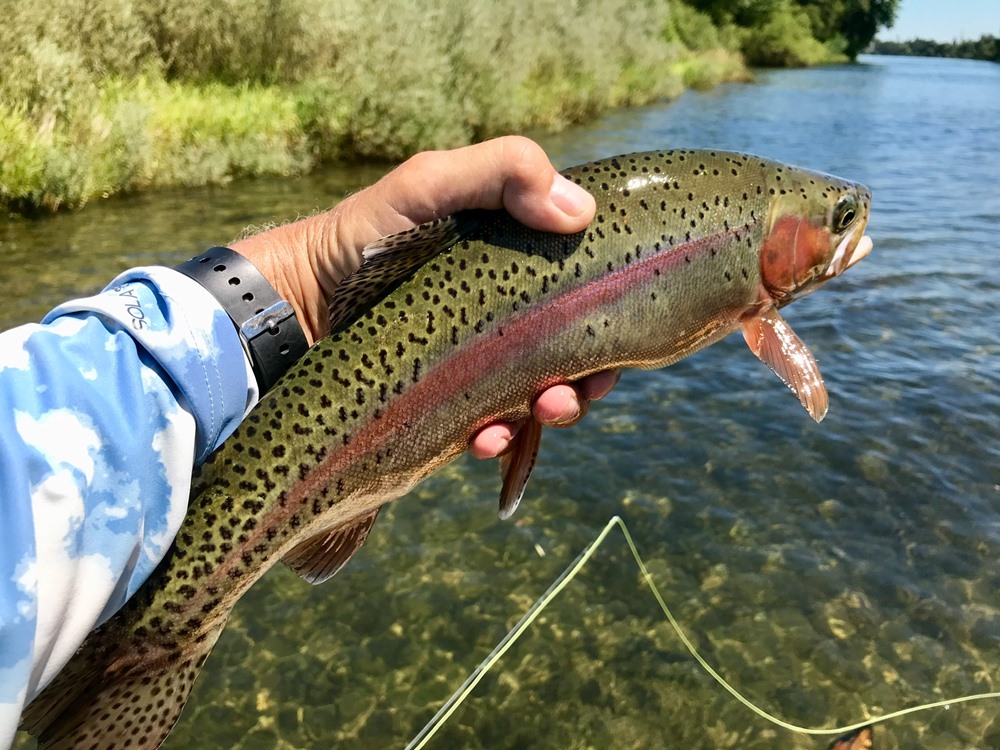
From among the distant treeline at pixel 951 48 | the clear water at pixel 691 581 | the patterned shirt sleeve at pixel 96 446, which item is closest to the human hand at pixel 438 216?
the patterned shirt sleeve at pixel 96 446

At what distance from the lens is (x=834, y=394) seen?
28.1 feet

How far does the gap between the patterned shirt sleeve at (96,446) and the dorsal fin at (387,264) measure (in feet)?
1.38

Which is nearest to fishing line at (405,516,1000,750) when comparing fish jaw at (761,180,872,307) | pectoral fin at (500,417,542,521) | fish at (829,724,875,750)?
fish at (829,724,875,750)

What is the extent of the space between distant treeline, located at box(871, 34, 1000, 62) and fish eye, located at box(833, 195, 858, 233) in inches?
5289

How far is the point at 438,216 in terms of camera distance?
3.24m

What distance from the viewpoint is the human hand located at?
9.11 feet

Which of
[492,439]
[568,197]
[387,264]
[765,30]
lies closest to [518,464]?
[492,439]

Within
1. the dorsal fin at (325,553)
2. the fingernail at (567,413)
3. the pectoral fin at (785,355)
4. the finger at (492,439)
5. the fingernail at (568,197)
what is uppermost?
the fingernail at (568,197)

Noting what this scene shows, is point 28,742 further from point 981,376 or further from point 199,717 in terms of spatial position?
point 981,376

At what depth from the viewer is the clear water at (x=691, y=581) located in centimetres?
494

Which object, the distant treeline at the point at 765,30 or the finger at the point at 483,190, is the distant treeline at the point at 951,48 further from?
the finger at the point at 483,190

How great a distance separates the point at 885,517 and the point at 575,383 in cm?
470

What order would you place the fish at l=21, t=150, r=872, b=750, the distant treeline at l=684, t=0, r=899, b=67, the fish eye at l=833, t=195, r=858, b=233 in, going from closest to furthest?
the fish at l=21, t=150, r=872, b=750 → the fish eye at l=833, t=195, r=858, b=233 → the distant treeline at l=684, t=0, r=899, b=67

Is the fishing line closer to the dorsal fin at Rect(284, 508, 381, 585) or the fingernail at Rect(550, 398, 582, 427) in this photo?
the dorsal fin at Rect(284, 508, 381, 585)
